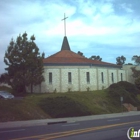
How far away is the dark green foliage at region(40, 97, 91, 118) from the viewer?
30.7 metres

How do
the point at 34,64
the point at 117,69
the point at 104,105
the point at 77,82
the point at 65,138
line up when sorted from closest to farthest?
the point at 65,138 < the point at 104,105 < the point at 34,64 < the point at 77,82 < the point at 117,69

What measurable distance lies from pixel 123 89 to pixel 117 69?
1623 cm

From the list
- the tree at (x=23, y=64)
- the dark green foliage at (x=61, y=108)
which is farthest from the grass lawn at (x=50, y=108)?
the tree at (x=23, y=64)

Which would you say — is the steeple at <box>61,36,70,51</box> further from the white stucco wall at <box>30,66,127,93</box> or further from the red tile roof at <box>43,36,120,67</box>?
the white stucco wall at <box>30,66,127,93</box>

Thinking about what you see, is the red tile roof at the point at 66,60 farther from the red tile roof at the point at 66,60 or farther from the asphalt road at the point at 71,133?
the asphalt road at the point at 71,133

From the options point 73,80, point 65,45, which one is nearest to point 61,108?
point 73,80

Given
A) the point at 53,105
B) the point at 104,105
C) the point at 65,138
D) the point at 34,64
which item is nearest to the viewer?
the point at 65,138

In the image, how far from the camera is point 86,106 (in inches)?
1431

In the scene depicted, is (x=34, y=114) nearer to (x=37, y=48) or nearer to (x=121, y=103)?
(x=121, y=103)

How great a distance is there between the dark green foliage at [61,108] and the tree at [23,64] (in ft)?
43.9

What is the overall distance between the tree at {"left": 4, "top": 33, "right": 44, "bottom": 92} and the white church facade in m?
4.76

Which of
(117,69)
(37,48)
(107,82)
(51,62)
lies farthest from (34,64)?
(117,69)

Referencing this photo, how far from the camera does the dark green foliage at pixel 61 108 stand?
3073 cm

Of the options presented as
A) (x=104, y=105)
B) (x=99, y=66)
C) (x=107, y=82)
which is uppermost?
(x=99, y=66)
